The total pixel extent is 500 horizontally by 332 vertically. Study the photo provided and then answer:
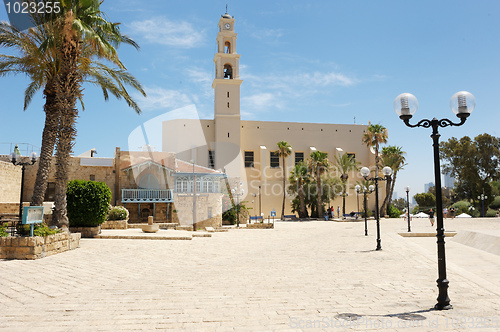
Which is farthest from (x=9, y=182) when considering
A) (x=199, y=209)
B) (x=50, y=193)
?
(x=199, y=209)

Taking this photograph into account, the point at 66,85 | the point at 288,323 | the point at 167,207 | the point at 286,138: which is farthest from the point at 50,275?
the point at 286,138

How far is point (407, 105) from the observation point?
19.6ft

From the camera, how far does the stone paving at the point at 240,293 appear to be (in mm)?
4609

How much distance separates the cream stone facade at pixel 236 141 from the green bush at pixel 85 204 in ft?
82.4

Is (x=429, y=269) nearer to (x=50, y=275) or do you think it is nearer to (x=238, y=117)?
(x=50, y=275)

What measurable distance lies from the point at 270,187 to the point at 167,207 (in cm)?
2017

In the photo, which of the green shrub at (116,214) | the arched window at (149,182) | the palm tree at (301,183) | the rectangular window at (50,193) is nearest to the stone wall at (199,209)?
the arched window at (149,182)

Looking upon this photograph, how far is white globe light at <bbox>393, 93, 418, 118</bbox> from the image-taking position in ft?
19.6

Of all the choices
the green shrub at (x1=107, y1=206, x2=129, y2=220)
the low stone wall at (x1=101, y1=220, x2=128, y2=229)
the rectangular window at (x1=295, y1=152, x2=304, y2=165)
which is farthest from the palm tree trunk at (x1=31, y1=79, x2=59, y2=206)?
the rectangular window at (x1=295, y1=152, x2=304, y2=165)

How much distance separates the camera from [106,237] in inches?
577

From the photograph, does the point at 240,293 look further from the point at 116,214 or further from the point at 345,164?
the point at 345,164

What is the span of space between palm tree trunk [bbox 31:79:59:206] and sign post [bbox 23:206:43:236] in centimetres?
211

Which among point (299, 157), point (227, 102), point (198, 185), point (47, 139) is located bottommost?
point (198, 185)

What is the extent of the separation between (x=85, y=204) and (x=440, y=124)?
1267cm
